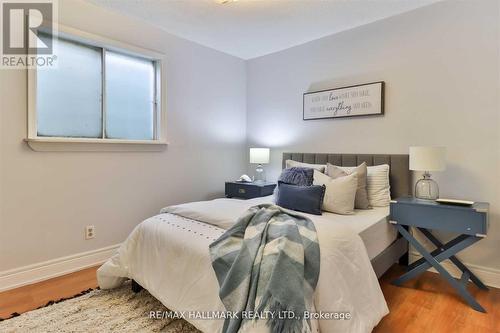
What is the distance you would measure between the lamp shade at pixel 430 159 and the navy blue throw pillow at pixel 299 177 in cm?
89

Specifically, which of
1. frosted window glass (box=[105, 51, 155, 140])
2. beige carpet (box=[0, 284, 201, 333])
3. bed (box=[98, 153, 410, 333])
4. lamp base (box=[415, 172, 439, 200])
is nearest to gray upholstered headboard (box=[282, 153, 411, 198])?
lamp base (box=[415, 172, 439, 200])

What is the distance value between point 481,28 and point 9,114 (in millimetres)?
3913

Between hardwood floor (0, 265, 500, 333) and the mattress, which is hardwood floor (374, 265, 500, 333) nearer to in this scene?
hardwood floor (0, 265, 500, 333)

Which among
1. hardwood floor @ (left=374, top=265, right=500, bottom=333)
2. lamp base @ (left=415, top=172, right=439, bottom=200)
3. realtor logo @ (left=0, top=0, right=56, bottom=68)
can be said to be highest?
realtor logo @ (left=0, top=0, right=56, bottom=68)

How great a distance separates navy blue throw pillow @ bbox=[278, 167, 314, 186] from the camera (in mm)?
2705

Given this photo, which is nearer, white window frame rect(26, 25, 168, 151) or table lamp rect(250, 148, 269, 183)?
white window frame rect(26, 25, 168, 151)

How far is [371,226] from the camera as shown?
2045mm

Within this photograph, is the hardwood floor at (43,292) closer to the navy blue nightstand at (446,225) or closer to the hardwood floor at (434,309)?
the hardwood floor at (434,309)

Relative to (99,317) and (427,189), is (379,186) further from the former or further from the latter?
(99,317)

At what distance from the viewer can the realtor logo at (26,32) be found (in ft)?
7.39

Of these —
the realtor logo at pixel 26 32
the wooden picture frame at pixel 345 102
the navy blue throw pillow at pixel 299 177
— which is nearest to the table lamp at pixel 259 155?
the wooden picture frame at pixel 345 102

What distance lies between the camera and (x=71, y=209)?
8.58 ft

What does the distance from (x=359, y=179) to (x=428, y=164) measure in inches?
22.0

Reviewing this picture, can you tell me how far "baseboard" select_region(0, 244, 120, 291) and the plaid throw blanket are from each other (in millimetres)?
1791
